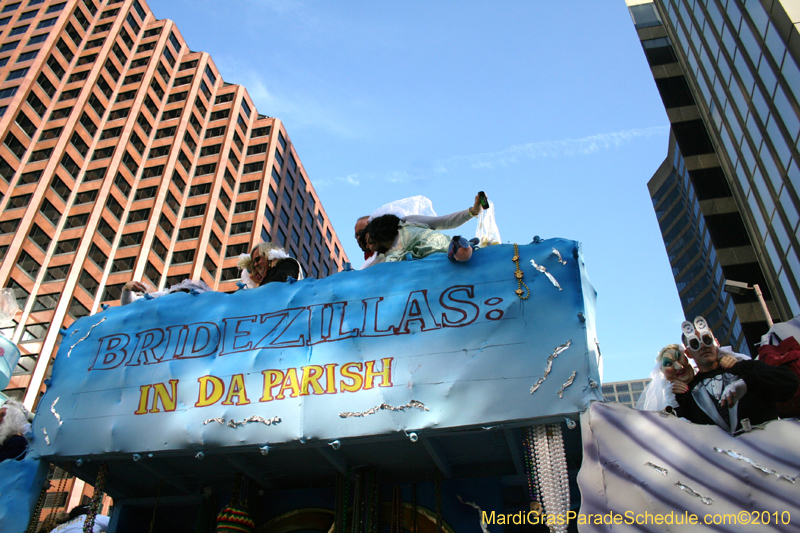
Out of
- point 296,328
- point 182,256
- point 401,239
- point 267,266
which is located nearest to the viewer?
point 296,328

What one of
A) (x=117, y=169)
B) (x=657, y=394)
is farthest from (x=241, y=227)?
(x=657, y=394)

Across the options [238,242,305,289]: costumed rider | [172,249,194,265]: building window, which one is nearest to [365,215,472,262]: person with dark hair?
[238,242,305,289]: costumed rider

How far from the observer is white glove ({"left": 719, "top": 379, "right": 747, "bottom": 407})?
4547 mm

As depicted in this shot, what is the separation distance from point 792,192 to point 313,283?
19371 mm

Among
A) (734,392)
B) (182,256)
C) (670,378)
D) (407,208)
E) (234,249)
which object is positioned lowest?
(734,392)

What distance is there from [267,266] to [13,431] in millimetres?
3354

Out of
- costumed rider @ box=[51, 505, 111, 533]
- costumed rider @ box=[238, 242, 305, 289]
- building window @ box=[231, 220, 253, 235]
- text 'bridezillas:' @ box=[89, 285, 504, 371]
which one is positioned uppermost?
building window @ box=[231, 220, 253, 235]

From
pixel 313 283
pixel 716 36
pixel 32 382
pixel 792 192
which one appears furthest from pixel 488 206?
pixel 32 382

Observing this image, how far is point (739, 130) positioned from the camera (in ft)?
79.4

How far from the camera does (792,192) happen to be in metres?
19.7

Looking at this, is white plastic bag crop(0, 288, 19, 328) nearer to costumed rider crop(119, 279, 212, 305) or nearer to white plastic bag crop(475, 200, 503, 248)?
costumed rider crop(119, 279, 212, 305)

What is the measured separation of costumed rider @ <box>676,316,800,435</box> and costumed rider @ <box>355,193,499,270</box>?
8.40ft

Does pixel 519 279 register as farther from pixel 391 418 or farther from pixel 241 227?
pixel 241 227

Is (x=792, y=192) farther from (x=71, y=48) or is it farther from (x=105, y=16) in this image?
(x=105, y=16)
